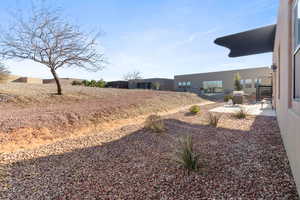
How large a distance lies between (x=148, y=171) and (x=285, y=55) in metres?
3.31

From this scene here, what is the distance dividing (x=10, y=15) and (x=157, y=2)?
21.7 feet

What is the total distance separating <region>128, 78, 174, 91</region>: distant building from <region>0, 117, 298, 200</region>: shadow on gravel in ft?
86.7

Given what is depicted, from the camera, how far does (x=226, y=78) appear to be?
2559 cm

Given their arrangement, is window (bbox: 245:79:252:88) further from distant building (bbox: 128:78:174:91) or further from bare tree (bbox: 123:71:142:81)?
bare tree (bbox: 123:71:142:81)

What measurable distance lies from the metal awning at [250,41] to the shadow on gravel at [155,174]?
4008 mm

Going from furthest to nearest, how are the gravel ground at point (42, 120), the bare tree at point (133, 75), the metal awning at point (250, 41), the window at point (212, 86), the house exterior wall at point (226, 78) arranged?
1. the bare tree at point (133, 75)
2. the window at point (212, 86)
3. the house exterior wall at point (226, 78)
4. the metal awning at point (250, 41)
5. the gravel ground at point (42, 120)

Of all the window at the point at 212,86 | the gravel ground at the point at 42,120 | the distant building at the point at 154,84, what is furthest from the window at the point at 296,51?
the distant building at the point at 154,84

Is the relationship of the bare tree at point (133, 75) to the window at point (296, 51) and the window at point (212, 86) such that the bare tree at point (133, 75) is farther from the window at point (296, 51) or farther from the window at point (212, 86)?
the window at point (296, 51)

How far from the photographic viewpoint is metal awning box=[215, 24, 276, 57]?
553cm

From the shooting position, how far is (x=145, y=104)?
29.2ft

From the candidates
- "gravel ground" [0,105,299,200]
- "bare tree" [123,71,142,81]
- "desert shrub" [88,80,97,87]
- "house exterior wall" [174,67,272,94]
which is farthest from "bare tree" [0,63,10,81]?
"bare tree" [123,71,142,81]

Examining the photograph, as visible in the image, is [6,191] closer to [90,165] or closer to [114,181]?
[90,165]

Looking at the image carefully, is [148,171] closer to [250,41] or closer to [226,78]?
[250,41]

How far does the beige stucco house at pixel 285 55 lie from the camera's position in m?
2.06
